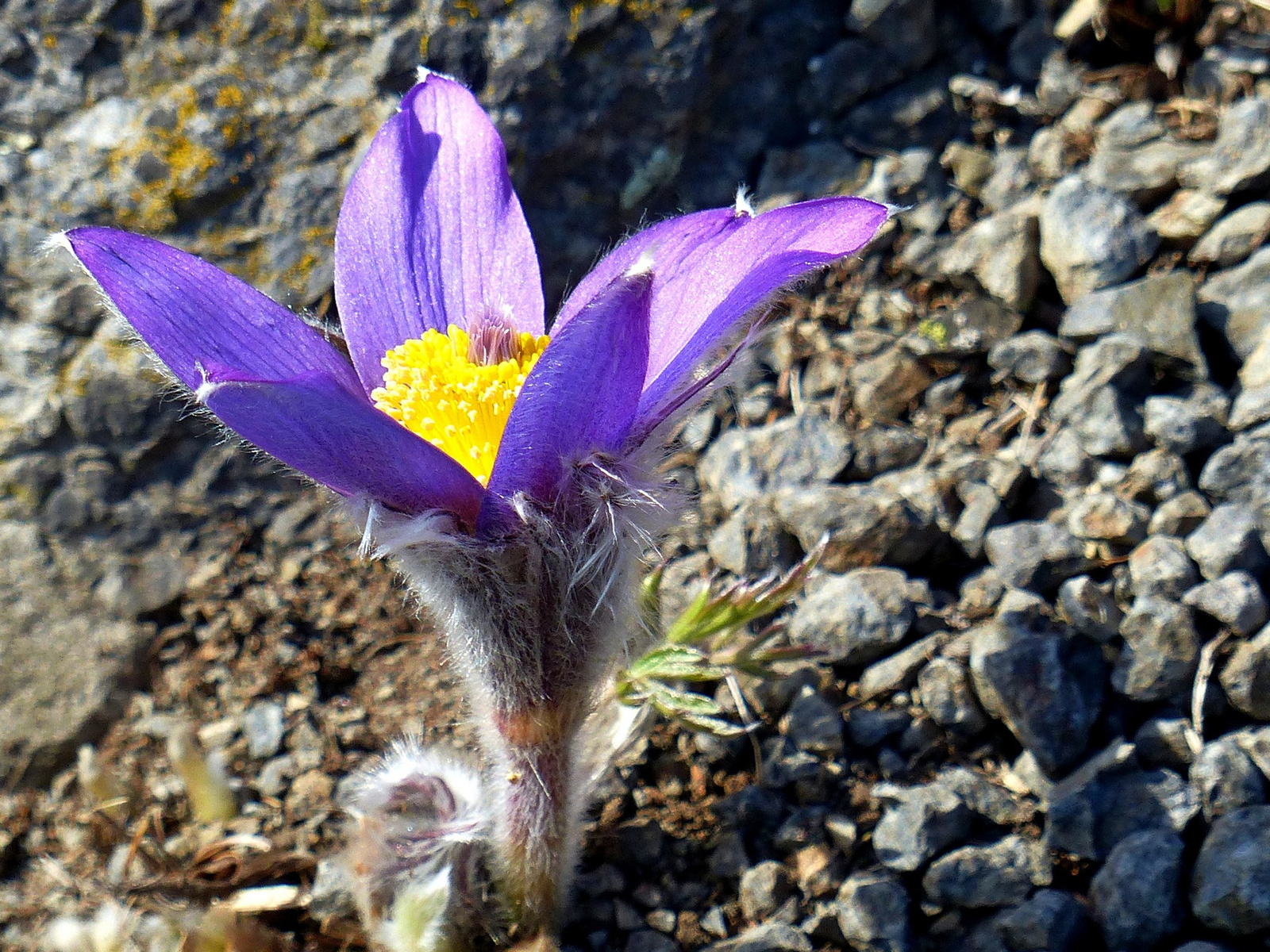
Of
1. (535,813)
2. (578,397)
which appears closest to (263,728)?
(535,813)

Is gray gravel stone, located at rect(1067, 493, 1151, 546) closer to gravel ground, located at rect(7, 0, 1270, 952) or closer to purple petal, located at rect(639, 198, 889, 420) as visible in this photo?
gravel ground, located at rect(7, 0, 1270, 952)

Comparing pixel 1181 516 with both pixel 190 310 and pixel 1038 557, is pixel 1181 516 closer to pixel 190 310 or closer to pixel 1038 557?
pixel 1038 557

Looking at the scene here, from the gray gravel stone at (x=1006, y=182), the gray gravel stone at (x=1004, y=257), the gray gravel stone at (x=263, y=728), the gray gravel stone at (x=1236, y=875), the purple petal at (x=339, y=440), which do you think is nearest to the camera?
the purple petal at (x=339, y=440)

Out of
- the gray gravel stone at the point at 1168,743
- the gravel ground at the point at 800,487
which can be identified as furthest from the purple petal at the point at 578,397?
the gray gravel stone at the point at 1168,743

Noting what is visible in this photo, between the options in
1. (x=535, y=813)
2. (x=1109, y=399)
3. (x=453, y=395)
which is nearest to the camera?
(x=453, y=395)

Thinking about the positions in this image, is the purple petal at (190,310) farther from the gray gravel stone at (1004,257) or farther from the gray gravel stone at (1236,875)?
the gray gravel stone at (1004,257)

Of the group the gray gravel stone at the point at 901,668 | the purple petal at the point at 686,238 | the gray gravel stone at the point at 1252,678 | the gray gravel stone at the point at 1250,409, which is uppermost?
the purple petal at the point at 686,238
